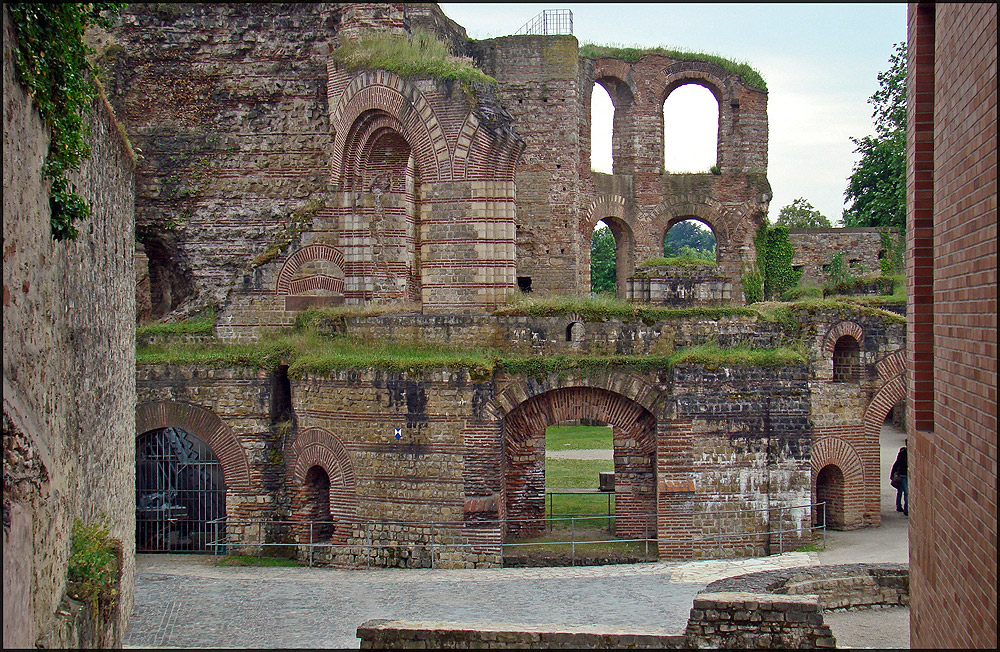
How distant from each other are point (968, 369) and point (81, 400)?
6794mm

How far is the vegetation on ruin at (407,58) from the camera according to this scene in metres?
16.8

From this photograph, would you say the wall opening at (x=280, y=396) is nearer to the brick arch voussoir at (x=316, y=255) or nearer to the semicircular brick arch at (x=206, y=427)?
the semicircular brick arch at (x=206, y=427)

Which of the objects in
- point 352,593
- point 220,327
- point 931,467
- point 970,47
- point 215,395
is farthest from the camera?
point 220,327

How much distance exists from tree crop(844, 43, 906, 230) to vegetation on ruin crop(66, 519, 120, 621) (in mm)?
25816

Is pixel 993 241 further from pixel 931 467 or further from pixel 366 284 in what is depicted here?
pixel 366 284

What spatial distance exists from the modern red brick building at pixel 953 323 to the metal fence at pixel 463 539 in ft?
23.6

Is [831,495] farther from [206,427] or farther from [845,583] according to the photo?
[206,427]

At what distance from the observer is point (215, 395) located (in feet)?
54.4

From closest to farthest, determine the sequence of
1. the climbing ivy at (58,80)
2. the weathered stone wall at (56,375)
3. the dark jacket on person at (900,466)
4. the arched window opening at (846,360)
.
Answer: the weathered stone wall at (56,375), the climbing ivy at (58,80), the arched window opening at (846,360), the dark jacket on person at (900,466)

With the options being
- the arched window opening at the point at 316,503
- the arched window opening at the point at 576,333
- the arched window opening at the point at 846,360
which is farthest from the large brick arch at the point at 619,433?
the arched window opening at the point at 846,360

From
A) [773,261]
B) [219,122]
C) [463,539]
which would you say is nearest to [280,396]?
[463,539]

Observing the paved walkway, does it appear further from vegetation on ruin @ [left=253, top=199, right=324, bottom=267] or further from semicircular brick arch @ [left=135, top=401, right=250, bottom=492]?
vegetation on ruin @ [left=253, top=199, right=324, bottom=267]

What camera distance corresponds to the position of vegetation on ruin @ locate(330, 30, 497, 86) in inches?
659

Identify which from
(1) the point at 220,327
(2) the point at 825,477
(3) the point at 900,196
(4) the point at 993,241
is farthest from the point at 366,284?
(3) the point at 900,196
